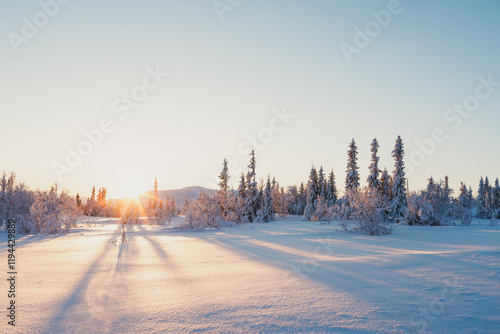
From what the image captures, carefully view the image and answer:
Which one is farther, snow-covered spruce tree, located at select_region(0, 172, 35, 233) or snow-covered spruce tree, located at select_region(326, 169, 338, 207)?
snow-covered spruce tree, located at select_region(326, 169, 338, 207)

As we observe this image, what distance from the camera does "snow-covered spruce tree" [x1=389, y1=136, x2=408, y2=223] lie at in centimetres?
4219

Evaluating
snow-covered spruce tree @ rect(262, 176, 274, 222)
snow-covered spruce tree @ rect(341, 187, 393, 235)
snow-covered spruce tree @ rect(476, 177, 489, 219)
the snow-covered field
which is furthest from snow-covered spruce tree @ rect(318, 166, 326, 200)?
the snow-covered field

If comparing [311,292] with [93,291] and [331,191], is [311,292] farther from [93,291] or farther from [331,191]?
[331,191]

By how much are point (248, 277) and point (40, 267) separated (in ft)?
20.2

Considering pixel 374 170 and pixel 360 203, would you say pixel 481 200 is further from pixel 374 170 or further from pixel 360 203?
pixel 360 203

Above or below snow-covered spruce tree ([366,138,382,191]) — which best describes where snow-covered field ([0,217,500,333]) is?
below

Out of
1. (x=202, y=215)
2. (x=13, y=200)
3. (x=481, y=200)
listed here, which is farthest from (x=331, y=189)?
(x=13, y=200)

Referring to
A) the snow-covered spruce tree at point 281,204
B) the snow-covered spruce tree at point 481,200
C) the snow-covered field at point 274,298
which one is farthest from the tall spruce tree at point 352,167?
the snow-covered field at point 274,298

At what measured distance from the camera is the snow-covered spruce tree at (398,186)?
42.2m

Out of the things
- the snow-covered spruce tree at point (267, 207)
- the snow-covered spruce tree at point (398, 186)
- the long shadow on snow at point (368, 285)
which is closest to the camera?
the long shadow on snow at point (368, 285)

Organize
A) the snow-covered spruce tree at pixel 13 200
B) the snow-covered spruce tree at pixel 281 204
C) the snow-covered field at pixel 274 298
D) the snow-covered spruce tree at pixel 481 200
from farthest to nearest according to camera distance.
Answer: the snow-covered spruce tree at pixel 281 204, the snow-covered spruce tree at pixel 481 200, the snow-covered spruce tree at pixel 13 200, the snow-covered field at pixel 274 298

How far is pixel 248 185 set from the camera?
178 ft

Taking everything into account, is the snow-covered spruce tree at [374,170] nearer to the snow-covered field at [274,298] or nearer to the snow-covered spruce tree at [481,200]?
the snow-covered spruce tree at [481,200]

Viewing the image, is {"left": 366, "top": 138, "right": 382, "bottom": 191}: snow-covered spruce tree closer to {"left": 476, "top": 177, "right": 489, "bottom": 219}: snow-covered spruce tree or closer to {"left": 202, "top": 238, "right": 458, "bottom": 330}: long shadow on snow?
{"left": 476, "top": 177, "right": 489, "bottom": 219}: snow-covered spruce tree
